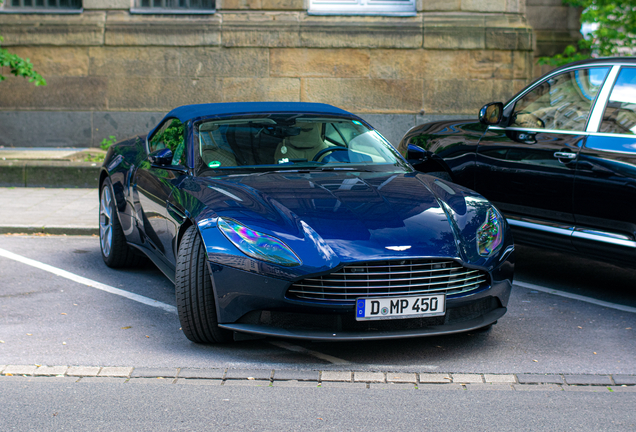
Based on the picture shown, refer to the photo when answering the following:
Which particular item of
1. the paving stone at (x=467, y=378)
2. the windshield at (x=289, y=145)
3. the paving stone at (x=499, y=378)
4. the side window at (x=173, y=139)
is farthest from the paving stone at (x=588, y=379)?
the side window at (x=173, y=139)

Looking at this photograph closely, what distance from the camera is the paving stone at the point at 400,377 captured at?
Answer: 404 centimetres

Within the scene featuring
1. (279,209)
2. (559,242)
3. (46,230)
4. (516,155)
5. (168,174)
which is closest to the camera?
(279,209)

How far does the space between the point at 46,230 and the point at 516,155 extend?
4889 mm

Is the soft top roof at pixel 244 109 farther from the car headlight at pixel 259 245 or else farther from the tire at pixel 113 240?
the car headlight at pixel 259 245

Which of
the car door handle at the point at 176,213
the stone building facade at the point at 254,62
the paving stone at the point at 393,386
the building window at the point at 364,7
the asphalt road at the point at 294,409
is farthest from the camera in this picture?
the building window at the point at 364,7

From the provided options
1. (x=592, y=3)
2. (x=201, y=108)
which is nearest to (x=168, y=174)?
(x=201, y=108)

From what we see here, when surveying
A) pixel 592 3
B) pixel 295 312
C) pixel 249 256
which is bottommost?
pixel 295 312

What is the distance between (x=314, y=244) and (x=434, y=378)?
96 centimetres

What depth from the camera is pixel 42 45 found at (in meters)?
13.1

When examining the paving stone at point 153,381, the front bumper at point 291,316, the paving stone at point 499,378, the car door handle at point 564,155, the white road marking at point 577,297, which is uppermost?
the car door handle at point 564,155

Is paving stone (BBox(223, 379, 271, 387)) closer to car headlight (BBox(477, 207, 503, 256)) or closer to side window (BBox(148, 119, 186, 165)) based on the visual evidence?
car headlight (BBox(477, 207, 503, 256))

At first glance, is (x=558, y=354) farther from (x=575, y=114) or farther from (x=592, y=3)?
(x=592, y=3)

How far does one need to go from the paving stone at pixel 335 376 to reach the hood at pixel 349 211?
2.08 ft

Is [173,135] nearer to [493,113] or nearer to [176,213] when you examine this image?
[176,213]
